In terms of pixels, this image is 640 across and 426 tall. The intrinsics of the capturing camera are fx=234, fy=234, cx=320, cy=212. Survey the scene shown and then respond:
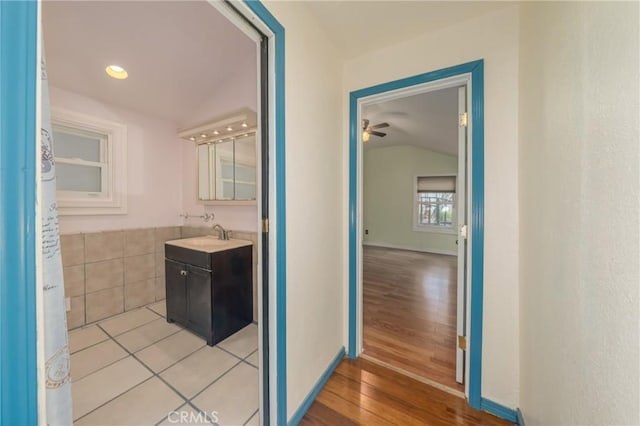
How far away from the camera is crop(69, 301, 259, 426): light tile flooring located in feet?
4.54

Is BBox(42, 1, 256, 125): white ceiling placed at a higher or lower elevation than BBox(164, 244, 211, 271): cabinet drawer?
higher

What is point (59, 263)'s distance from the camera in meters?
0.64

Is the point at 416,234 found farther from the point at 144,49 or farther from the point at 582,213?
the point at 144,49

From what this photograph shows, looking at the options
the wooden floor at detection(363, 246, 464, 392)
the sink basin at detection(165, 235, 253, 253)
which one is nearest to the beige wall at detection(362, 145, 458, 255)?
the wooden floor at detection(363, 246, 464, 392)

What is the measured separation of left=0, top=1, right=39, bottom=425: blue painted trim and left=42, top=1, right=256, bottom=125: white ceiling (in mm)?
1646

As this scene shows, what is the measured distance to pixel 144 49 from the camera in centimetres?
199

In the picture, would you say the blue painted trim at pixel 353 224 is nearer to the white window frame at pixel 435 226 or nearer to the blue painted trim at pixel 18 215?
the blue painted trim at pixel 18 215

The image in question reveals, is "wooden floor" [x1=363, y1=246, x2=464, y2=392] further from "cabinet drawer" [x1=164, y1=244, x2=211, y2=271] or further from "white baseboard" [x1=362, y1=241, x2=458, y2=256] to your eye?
"cabinet drawer" [x1=164, y1=244, x2=211, y2=271]

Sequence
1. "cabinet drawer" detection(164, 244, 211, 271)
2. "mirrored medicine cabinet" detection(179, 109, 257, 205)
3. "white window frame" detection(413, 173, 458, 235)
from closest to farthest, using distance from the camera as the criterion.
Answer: "cabinet drawer" detection(164, 244, 211, 271), "mirrored medicine cabinet" detection(179, 109, 257, 205), "white window frame" detection(413, 173, 458, 235)

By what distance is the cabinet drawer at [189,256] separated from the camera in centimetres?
201

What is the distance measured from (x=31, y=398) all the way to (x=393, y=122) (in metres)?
4.60

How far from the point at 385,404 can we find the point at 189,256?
6.27 feet

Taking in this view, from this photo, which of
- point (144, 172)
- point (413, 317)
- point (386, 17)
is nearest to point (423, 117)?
point (386, 17)

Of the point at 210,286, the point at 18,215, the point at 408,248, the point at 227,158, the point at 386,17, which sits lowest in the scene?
the point at 408,248
